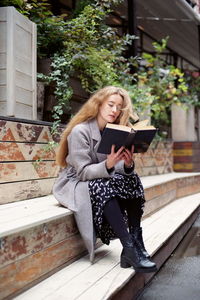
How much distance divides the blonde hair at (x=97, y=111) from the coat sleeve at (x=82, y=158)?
12cm

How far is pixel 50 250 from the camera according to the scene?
1922 mm

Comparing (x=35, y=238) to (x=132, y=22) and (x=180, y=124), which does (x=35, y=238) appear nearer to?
(x=132, y=22)

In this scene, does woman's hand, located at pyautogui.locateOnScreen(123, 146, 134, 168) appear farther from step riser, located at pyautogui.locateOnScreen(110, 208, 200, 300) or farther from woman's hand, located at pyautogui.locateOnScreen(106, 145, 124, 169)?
step riser, located at pyautogui.locateOnScreen(110, 208, 200, 300)

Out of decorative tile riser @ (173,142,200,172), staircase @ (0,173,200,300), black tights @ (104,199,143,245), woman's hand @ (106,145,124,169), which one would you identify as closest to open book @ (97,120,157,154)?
woman's hand @ (106,145,124,169)

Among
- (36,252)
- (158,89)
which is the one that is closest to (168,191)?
(158,89)

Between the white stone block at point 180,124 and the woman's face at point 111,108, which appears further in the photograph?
the white stone block at point 180,124

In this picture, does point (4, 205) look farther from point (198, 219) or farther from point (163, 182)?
point (198, 219)

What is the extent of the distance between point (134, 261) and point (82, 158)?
25.0 inches

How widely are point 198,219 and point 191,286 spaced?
8.57 feet

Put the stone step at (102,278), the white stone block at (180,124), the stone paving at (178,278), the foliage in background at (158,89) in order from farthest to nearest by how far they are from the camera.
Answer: the white stone block at (180,124), the foliage in background at (158,89), the stone paving at (178,278), the stone step at (102,278)

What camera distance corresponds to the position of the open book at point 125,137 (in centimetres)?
194

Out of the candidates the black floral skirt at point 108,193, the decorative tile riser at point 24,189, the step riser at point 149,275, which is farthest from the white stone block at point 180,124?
the black floral skirt at point 108,193

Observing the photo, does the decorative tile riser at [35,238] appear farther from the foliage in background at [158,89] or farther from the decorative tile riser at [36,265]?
the foliage in background at [158,89]

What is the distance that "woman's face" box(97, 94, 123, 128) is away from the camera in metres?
2.37
